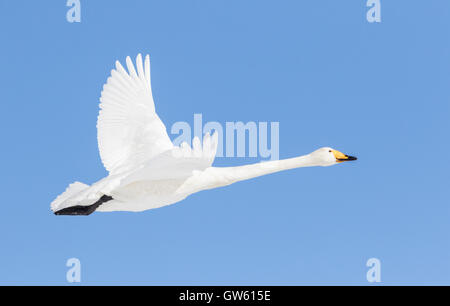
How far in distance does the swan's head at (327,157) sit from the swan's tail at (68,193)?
3972mm

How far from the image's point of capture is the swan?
34.6 feet

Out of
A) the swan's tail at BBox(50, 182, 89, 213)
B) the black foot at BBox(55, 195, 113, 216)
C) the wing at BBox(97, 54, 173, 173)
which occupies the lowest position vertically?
the black foot at BBox(55, 195, 113, 216)

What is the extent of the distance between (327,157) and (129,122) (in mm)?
3736

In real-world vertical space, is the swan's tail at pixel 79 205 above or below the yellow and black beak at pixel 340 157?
below

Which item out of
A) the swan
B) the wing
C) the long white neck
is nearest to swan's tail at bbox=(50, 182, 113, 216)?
the swan

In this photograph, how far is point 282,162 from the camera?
11.7 meters

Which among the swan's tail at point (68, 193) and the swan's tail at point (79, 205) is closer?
the swan's tail at point (79, 205)

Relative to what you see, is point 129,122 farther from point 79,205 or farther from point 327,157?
point 327,157

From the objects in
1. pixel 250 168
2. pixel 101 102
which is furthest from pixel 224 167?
pixel 101 102

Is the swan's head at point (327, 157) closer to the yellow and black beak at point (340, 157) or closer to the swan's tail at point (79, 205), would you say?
the yellow and black beak at point (340, 157)

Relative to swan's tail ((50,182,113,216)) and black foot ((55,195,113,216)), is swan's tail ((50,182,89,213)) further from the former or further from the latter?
black foot ((55,195,113,216))

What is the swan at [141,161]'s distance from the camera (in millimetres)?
10560

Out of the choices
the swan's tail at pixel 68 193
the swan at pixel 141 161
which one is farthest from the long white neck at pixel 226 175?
the swan's tail at pixel 68 193

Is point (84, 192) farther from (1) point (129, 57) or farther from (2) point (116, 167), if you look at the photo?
(1) point (129, 57)
